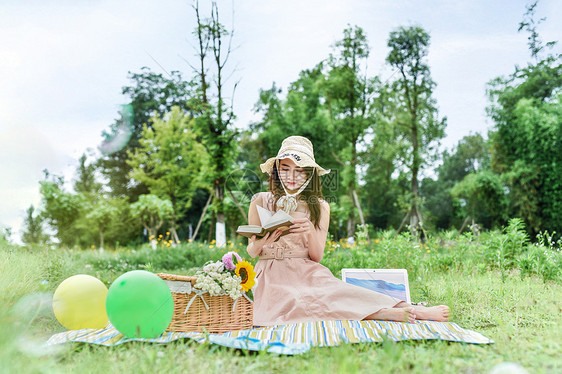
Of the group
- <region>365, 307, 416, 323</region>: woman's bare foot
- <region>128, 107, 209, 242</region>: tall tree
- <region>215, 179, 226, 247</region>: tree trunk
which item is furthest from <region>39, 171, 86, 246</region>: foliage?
<region>365, 307, 416, 323</region>: woman's bare foot

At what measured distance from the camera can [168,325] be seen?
291 centimetres

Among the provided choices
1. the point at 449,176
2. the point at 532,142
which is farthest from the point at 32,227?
the point at 449,176

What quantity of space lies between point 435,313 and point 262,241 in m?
1.61

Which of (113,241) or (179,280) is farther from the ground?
(179,280)

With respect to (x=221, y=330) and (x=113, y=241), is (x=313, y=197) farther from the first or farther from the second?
(x=113, y=241)

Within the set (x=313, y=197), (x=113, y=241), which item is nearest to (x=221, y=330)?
(x=313, y=197)

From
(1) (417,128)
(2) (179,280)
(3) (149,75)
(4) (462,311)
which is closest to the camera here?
(2) (179,280)

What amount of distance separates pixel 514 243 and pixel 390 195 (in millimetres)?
21041

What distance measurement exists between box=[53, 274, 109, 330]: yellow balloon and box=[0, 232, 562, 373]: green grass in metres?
0.12

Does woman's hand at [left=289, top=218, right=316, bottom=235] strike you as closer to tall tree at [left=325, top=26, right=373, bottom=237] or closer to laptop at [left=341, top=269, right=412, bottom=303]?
laptop at [left=341, top=269, right=412, bottom=303]

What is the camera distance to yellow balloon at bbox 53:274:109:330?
3158 millimetres

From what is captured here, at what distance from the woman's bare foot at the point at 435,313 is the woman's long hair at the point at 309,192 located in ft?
4.06

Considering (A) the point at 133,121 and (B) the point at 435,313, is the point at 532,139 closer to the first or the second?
(B) the point at 435,313

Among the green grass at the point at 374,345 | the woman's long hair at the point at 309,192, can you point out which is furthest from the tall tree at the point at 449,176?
the woman's long hair at the point at 309,192
